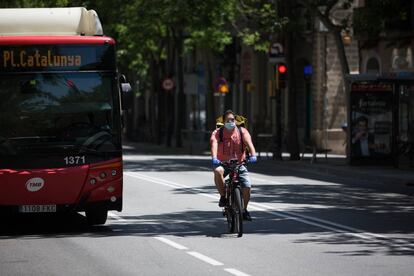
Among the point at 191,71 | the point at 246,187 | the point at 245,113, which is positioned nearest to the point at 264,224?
the point at 246,187

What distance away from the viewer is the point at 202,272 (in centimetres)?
1244

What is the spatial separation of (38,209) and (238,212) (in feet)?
9.26

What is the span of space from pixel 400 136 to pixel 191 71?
129ft

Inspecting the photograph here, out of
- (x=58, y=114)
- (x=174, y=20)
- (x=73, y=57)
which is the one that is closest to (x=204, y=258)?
(x=58, y=114)

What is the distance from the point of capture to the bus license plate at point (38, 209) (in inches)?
663

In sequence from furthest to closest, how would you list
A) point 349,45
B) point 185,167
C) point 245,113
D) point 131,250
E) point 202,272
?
point 245,113 → point 349,45 → point 185,167 → point 131,250 → point 202,272

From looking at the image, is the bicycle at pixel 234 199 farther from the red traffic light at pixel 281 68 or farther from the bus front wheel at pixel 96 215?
the red traffic light at pixel 281 68

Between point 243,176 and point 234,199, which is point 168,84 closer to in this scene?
point 243,176

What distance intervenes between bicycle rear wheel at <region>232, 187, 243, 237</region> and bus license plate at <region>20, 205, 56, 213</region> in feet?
8.33

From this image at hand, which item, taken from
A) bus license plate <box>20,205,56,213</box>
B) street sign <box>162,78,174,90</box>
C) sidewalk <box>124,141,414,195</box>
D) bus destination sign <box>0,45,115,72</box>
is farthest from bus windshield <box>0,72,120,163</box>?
street sign <box>162,78,174,90</box>

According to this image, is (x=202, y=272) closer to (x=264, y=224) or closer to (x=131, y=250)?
(x=131, y=250)

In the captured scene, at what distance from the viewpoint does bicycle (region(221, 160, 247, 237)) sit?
640 inches

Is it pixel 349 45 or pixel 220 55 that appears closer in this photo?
pixel 349 45

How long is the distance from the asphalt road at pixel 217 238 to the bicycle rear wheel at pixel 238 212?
0.45 ft
